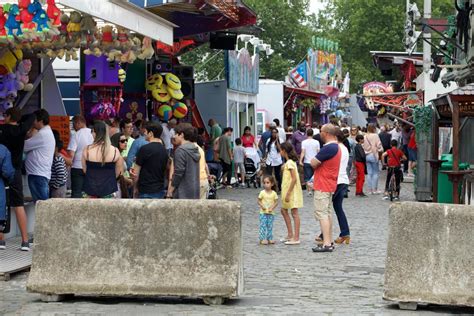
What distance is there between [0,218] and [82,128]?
3.22 meters

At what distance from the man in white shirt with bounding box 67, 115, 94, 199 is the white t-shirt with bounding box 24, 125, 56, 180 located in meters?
1.32

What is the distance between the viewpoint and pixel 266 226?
16672 millimetres

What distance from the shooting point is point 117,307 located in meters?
10.7

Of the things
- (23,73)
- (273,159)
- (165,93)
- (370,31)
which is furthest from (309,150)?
(370,31)

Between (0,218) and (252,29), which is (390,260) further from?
(252,29)

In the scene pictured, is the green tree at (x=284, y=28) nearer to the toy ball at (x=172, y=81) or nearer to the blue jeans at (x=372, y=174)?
the blue jeans at (x=372, y=174)

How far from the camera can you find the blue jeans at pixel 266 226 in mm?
16641

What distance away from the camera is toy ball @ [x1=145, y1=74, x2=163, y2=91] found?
1013 inches

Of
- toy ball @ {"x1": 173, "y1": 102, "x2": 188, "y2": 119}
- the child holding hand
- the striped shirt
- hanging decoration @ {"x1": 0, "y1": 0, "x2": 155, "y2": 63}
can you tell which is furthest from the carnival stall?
the striped shirt

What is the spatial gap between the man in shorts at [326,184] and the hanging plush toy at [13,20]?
14.2 ft

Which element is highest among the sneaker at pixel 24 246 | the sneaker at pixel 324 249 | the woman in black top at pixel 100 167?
the woman in black top at pixel 100 167

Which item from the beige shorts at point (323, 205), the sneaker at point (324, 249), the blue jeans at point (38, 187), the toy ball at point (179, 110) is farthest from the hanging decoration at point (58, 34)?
the toy ball at point (179, 110)

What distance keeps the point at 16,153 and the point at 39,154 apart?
52 cm

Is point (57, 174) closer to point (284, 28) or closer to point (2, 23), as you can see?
point (2, 23)
